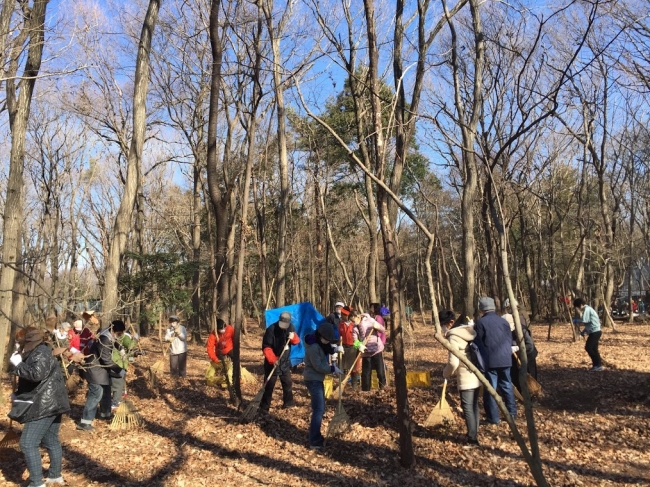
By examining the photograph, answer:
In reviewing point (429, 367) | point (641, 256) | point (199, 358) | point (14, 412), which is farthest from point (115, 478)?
point (641, 256)

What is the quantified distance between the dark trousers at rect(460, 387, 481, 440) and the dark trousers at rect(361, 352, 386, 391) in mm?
3071

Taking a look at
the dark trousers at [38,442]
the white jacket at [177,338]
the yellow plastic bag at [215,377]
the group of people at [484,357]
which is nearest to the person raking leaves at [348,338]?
the yellow plastic bag at [215,377]

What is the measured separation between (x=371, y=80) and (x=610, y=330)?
17.3 meters

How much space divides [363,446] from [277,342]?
7.54 ft

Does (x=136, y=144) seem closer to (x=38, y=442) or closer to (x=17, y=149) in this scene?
(x=17, y=149)

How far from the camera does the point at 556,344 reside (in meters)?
15.2

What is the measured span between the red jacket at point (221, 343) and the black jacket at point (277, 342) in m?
1.19

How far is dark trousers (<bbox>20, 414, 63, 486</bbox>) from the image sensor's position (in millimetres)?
5051

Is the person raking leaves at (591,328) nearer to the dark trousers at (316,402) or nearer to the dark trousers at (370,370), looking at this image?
the dark trousers at (370,370)

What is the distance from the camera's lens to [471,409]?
5.85m

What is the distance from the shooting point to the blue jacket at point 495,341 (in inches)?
236

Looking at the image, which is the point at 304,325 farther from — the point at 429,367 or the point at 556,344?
the point at 556,344

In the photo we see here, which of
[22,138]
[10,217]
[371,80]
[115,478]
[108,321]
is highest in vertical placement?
[22,138]

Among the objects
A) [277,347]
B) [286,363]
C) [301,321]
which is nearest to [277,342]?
[277,347]
